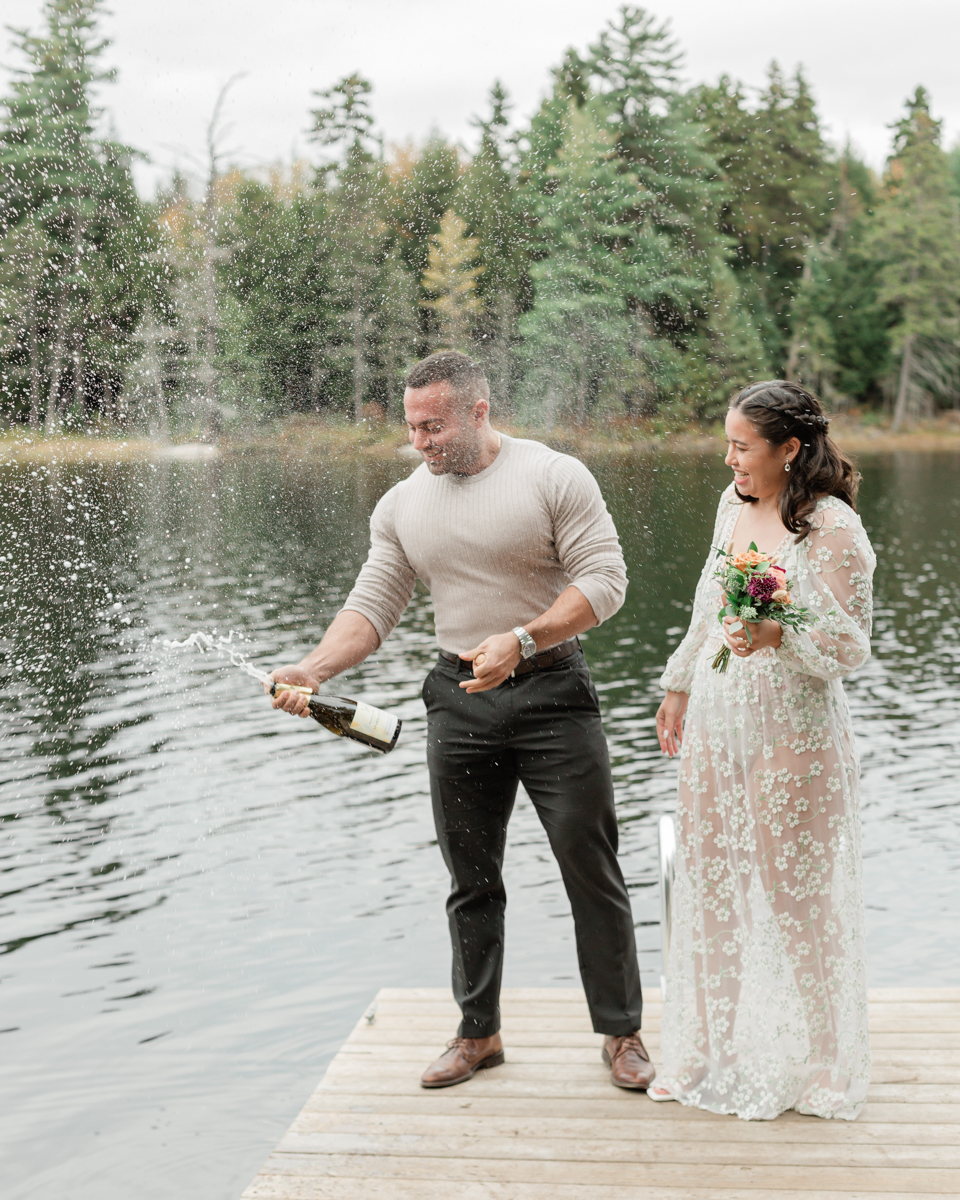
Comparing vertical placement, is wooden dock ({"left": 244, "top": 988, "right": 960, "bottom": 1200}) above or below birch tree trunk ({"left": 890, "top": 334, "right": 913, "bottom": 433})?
below

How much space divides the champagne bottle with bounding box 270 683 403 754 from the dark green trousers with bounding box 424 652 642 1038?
0.43 ft

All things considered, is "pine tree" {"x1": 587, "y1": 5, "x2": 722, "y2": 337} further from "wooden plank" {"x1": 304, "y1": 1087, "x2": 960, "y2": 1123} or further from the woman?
"wooden plank" {"x1": 304, "y1": 1087, "x2": 960, "y2": 1123}

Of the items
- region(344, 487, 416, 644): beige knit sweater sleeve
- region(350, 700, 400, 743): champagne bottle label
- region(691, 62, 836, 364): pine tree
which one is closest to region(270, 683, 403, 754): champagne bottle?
region(350, 700, 400, 743): champagne bottle label

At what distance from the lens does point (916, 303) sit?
40312 mm

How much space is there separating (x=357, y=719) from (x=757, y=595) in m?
1.05

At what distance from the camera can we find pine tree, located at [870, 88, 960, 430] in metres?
39.8

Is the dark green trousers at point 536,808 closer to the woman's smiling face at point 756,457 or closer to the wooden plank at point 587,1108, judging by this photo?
the wooden plank at point 587,1108

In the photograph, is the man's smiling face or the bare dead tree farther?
the bare dead tree

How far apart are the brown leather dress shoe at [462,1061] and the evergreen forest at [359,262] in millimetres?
8422

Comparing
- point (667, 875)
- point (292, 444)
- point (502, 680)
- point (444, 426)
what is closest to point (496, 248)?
point (292, 444)

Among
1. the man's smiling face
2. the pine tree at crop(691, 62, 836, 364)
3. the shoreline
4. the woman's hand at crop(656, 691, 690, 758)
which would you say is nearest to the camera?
the man's smiling face

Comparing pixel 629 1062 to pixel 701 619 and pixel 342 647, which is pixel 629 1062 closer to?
pixel 701 619

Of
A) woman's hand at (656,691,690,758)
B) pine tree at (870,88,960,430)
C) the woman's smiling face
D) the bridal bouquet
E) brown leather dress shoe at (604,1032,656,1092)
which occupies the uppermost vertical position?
pine tree at (870,88,960,430)

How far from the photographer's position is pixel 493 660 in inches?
109
